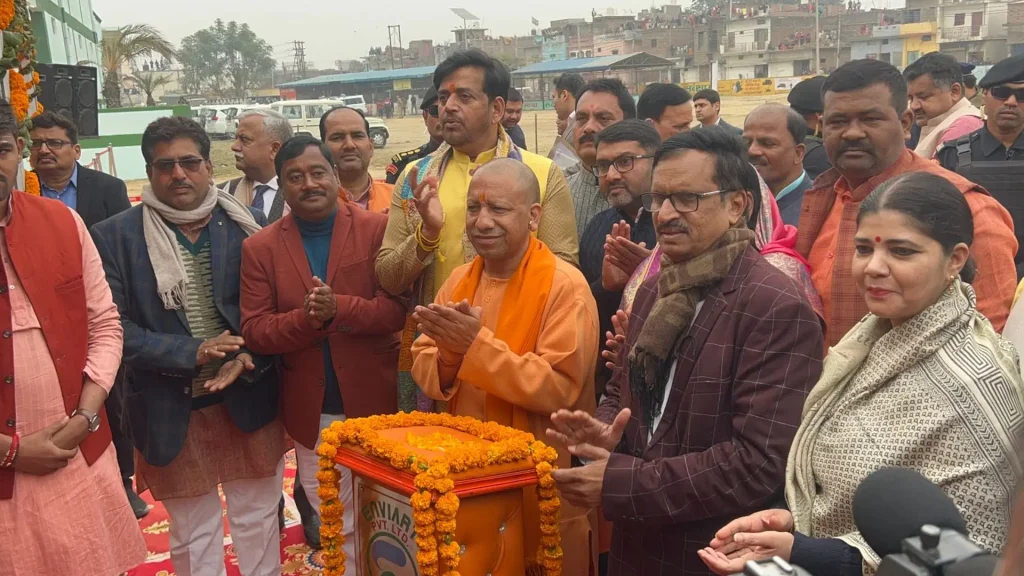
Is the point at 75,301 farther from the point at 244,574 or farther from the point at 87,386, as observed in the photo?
the point at 244,574

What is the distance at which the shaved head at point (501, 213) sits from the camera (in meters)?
3.30

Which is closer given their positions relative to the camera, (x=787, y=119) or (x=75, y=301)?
(x=75, y=301)

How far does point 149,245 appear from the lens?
3.86m

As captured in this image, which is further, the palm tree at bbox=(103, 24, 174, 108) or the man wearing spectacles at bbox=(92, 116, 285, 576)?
the palm tree at bbox=(103, 24, 174, 108)

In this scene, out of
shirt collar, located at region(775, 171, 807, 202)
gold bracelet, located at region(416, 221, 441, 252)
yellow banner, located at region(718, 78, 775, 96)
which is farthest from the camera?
yellow banner, located at region(718, 78, 775, 96)

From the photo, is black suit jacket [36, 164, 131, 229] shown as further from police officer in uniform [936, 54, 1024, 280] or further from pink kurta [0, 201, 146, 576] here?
police officer in uniform [936, 54, 1024, 280]

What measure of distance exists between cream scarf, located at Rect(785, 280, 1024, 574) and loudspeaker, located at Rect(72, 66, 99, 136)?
6822mm

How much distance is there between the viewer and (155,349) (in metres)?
3.74

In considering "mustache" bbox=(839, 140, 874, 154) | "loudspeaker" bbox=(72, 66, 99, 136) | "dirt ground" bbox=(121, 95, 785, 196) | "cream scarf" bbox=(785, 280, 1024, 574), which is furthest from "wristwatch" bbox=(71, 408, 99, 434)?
"dirt ground" bbox=(121, 95, 785, 196)

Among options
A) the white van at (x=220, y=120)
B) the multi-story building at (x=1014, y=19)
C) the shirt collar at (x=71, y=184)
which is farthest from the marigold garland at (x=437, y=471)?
the white van at (x=220, y=120)

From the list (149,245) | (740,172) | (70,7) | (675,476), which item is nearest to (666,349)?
(675,476)

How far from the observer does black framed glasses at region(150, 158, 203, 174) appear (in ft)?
12.8

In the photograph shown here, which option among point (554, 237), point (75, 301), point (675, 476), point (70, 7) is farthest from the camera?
point (70, 7)

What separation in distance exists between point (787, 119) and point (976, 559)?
3602mm
